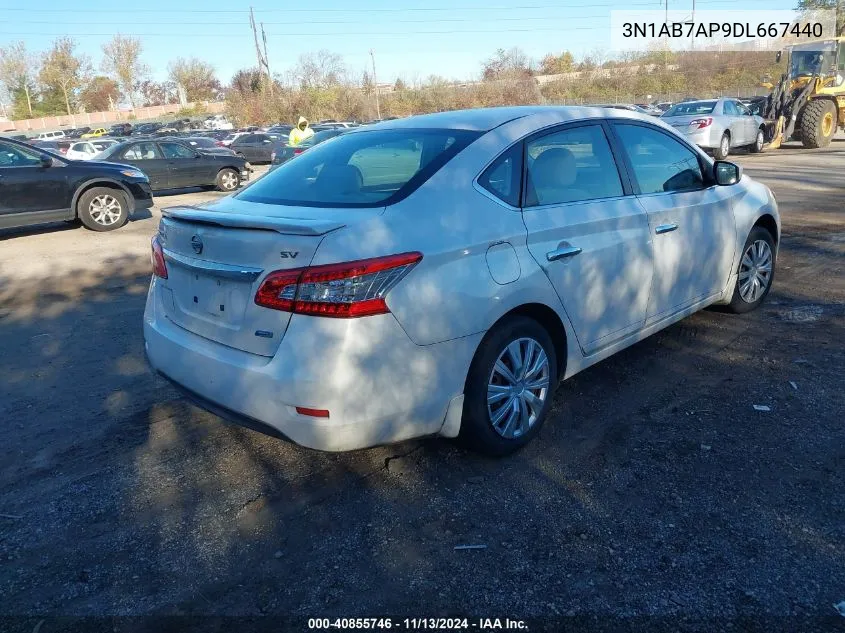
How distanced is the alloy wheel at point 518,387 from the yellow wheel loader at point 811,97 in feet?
70.7

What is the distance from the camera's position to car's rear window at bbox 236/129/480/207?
11.0 ft

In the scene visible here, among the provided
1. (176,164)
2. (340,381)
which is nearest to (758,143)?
(176,164)

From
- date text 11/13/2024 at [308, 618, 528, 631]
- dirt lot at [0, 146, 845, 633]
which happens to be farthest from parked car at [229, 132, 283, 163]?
date text 11/13/2024 at [308, 618, 528, 631]

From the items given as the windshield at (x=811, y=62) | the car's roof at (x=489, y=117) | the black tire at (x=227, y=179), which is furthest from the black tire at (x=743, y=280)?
the windshield at (x=811, y=62)

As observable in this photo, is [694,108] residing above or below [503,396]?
above

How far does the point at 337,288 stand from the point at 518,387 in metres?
1.19

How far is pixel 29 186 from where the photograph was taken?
10.6m

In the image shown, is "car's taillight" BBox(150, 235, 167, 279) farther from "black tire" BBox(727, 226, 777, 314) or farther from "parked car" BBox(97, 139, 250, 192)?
"parked car" BBox(97, 139, 250, 192)

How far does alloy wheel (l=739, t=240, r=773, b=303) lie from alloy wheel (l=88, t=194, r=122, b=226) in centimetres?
990

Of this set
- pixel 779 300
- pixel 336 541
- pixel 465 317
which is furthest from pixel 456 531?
pixel 779 300

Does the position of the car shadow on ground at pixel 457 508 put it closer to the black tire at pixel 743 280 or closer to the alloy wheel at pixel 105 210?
the black tire at pixel 743 280

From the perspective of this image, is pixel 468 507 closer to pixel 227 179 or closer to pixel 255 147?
pixel 227 179

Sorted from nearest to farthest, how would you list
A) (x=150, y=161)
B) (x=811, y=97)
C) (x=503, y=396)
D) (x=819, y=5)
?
(x=503, y=396) → (x=150, y=161) → (x=811, y=97) → (x=819, y=5)

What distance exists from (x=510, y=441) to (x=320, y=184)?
1.66 m
